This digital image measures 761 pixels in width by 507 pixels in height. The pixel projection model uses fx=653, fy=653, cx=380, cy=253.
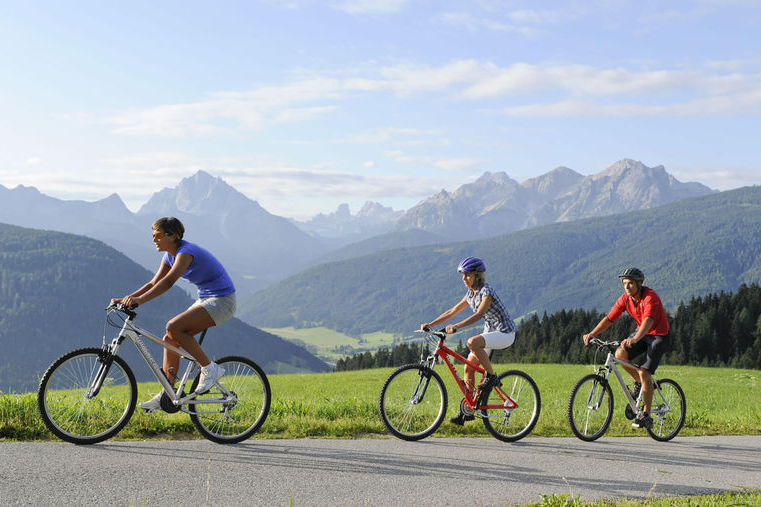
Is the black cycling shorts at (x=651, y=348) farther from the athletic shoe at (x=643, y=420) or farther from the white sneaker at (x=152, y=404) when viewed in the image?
the white sneaker at (x=152, y=404)

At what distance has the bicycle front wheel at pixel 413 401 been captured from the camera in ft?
29.1

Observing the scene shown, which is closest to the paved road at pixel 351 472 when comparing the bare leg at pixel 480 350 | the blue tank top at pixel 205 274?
the bare leg at pixel 480 350

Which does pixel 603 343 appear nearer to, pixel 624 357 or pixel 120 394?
pixel 624 357

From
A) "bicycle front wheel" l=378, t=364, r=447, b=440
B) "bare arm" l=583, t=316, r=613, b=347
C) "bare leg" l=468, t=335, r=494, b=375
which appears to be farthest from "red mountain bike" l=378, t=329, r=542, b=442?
"bare arm" l=583, t=316, r=613, b=347

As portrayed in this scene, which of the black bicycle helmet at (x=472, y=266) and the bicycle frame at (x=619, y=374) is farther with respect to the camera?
the bicycle frame at (x=619, y=374)

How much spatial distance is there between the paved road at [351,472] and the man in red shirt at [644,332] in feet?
Answer: 4.03

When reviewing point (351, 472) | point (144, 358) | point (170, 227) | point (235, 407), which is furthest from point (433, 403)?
point (170, 227)

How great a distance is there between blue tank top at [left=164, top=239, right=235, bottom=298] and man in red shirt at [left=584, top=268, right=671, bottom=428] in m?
5.29

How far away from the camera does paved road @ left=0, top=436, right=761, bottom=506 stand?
591 centimetres

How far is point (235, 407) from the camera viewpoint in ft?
26.9

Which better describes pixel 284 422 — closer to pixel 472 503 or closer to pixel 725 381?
pixel 472 503

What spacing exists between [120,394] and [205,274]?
166 cm

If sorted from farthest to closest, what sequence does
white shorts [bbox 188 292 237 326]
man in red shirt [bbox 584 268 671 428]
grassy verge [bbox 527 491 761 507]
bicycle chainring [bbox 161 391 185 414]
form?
man in red shirt [bbox 584 268 671 428]
white shorts [bbox 188 292 237 326]
bicycle chainring [bbox 161 391 185 414]
grassy verge [bbox 527 491 761 507]

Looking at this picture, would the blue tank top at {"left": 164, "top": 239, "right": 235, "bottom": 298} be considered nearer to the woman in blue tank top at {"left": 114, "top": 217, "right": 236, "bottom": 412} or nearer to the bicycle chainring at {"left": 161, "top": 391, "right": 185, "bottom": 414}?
the woman in blue tank top at {"left": 114, "top": 217, "right": 236, "bottom": 412}
